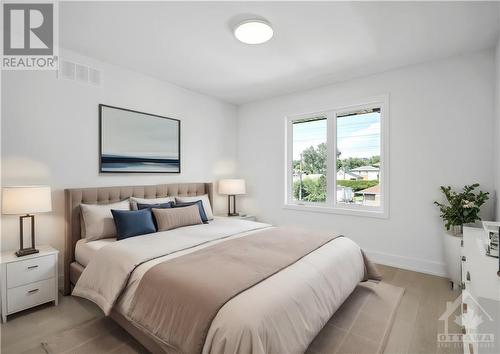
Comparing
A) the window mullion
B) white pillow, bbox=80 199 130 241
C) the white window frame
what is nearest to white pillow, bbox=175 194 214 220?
white pillow, bbox=80 199 130 241

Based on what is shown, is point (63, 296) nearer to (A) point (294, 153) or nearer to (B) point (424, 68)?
(A) point (294, 153)

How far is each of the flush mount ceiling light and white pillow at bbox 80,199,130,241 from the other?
232 cm

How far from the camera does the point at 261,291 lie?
152 centimetres

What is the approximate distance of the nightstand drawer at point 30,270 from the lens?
2207 mm

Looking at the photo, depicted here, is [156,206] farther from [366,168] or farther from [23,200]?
[366,168]

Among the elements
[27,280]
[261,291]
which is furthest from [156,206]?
[261,291]

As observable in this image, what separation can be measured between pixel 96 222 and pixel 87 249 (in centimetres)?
29

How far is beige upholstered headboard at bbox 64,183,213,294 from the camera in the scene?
273cm

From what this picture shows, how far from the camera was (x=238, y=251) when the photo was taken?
214 cm

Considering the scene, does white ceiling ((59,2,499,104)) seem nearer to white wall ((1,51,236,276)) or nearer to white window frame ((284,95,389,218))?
white wall ((1,51,236,276))

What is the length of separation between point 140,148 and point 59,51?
1.34 meters

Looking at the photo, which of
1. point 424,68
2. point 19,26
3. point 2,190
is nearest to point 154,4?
point 19,26

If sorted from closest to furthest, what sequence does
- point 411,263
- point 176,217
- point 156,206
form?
1. point 176,217
2. point 156,206
3. point 411,263

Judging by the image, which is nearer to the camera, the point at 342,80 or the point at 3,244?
the point at 3,244
